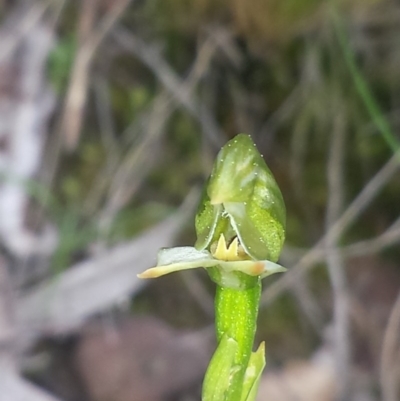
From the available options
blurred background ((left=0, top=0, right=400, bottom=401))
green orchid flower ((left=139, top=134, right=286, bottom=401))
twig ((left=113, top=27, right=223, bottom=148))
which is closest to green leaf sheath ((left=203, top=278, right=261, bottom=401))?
green orchid flower ((left=139, top=134, right=286, bottom=401))

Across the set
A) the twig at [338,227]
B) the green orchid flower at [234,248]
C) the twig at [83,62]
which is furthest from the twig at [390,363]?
the twig at [83,62]

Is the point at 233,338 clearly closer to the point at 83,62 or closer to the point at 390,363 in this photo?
the point at 390,363

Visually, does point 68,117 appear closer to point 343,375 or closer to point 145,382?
point 145,382

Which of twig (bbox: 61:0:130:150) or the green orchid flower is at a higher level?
twig (bbox: 61:0:130:150)

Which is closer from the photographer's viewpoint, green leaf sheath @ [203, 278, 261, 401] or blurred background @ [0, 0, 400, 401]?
green leaf sheath @ [203, 278, 261, 401]

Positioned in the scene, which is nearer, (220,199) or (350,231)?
(220,199)

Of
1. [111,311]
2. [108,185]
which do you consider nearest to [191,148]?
[108,185]

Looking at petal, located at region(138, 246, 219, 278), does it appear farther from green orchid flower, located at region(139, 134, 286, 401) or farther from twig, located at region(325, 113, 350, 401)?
twig, located at region(325, 113, 350, 401)

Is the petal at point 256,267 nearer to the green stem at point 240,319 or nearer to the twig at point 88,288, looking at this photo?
the green stem at point 240,319
